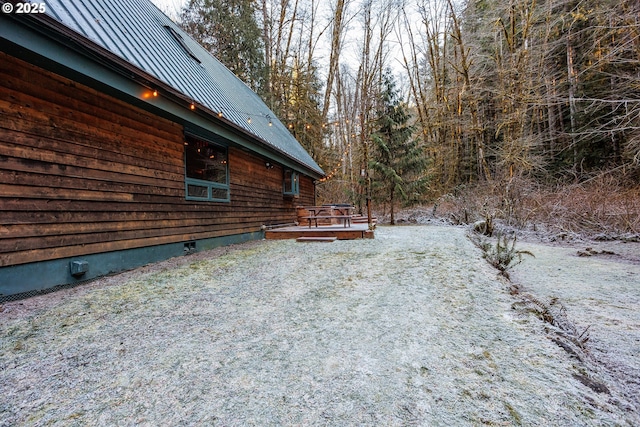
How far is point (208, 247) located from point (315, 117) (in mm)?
11784

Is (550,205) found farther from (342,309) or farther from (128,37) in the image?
(128,37)

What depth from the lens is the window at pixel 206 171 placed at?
5.04 m

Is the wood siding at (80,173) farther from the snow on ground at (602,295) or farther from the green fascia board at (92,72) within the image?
the snow on ground at (602,295)

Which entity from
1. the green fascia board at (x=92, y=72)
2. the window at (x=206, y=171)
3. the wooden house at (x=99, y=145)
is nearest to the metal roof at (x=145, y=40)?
the wooden house at (x=99, y=145)

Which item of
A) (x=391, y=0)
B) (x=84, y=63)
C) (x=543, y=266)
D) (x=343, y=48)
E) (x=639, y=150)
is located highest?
(x=391, y=0)

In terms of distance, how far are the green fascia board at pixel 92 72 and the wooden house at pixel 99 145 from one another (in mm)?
11

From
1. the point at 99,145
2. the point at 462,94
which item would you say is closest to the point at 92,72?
the point at 99,145

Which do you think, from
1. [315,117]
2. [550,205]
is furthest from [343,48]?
[550,205]

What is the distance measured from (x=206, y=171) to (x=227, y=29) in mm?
10805

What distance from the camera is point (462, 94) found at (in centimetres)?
1297

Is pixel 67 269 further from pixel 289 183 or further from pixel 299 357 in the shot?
pixel 289 183

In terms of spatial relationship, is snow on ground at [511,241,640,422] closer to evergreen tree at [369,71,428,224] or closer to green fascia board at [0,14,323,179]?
green fascia board at [0,14,323,179]

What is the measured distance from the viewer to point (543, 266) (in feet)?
13.2

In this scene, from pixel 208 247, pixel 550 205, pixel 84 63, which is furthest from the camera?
pixel 550 205
